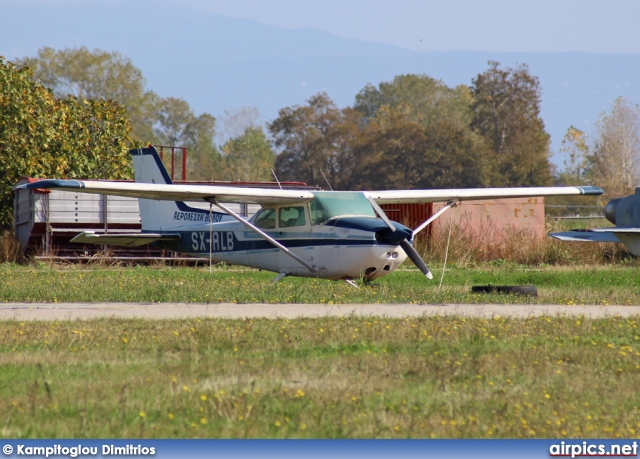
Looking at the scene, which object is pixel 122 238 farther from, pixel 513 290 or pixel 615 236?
pixel 615 236

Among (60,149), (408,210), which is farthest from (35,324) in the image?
(60,149)

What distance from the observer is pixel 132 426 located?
21.4 feet

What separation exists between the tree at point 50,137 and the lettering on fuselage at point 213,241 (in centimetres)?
1593

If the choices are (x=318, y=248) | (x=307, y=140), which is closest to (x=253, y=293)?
(x=318, y=248)

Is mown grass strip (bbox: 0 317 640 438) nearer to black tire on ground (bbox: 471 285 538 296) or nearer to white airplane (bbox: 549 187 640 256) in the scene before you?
black tire on ground (bbox: 471 285 538 296)

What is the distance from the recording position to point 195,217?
22.0m

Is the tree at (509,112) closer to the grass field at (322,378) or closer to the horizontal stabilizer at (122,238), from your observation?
the horizontal stabilizer at (122,238)

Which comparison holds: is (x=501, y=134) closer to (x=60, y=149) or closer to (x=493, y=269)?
(x=60, y=149)

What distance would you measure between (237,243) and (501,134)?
71.4m

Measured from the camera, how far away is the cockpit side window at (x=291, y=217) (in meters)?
19.1

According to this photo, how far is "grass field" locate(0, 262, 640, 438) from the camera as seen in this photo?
6613 millimetres

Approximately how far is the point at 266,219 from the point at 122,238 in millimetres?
3908

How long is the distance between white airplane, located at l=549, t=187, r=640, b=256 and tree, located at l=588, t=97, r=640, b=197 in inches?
2932

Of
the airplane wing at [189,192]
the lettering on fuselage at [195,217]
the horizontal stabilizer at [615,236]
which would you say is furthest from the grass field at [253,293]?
the lettering on fuselage at [195,217]
